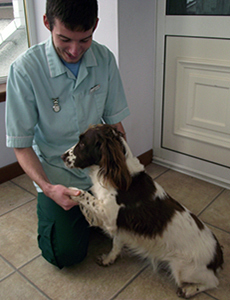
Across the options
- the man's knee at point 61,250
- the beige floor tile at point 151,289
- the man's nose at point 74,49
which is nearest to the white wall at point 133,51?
the man's nose at point 74,49

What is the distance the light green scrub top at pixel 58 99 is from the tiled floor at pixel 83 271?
0.49 m

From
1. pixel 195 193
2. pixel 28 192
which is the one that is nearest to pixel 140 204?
pixel 195 193

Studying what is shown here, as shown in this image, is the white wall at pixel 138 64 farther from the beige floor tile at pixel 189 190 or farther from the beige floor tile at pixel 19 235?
the beige floor tile at pixel 19 235

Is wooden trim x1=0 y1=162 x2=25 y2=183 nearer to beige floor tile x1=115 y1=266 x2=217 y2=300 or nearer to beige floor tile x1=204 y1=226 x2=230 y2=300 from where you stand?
beige floor tile x1=115 y1=266 x2=217 y2=300

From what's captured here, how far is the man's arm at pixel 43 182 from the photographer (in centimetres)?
156

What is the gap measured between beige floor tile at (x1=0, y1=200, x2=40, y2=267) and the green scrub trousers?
19 cm

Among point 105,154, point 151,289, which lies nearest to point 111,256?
point 151,289

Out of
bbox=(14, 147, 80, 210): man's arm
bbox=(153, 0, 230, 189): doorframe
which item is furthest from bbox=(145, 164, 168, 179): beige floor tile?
bbox=(14, 147, 80, 210): man's arm

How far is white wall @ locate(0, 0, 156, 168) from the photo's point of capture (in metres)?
2.28

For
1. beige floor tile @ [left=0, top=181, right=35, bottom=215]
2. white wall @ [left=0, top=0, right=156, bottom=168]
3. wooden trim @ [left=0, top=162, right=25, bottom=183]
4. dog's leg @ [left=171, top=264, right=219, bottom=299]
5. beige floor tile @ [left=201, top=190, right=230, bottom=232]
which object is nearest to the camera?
dog's leg @ [left=171, top=264, right=219, bottom=299]

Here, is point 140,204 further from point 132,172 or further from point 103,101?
point 103,101

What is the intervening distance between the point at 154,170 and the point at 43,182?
143 cm

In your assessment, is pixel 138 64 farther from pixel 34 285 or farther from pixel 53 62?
pixel 34 285

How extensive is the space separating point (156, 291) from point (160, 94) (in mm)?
1606
